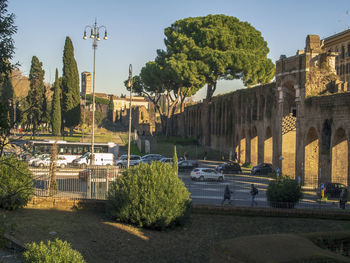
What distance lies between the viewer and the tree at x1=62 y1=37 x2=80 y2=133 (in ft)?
179

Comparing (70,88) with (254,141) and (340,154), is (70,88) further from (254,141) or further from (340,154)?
(340,154)

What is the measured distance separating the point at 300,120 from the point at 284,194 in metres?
14.0

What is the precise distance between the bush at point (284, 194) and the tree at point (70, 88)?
42239mm

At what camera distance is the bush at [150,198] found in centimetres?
1456

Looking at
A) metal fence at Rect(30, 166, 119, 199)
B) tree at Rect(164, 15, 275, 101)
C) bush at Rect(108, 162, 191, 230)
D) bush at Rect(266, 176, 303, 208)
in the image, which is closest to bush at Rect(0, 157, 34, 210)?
metal fence at Rect(30, 166, 119, 199)

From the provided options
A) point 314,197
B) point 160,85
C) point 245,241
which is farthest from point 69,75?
point 245,241

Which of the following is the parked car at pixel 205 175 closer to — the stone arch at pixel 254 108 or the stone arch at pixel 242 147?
the stone arch at pixel 254 108

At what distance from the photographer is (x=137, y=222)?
14805 mm

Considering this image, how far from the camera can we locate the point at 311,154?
2988cm

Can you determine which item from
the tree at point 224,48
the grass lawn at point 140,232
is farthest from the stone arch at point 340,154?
the tree at point 224,48

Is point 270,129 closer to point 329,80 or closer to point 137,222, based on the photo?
point 329,80

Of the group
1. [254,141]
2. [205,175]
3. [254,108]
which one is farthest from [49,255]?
[254,141]

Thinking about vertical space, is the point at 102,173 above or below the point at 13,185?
above

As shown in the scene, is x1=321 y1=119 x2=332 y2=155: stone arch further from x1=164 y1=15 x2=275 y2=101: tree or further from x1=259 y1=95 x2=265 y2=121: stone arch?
x1=164 y1=15 x2=275 y2=101: tree
